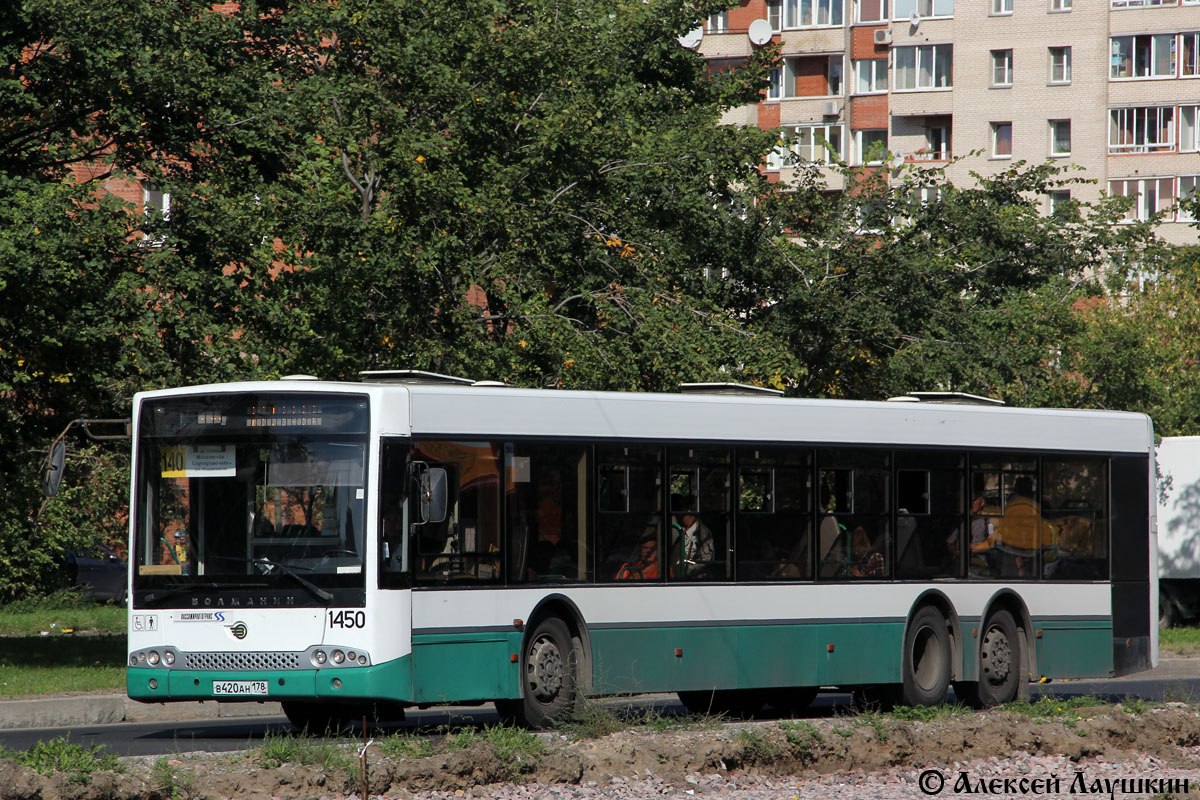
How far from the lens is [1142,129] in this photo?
2867 inches

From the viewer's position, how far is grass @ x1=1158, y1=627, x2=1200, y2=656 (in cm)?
2595

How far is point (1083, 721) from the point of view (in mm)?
12680

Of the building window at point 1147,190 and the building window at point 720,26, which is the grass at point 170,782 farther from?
the building window at point 720,26

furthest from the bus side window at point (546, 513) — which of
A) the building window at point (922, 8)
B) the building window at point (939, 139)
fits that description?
the building window at point (922, 8)

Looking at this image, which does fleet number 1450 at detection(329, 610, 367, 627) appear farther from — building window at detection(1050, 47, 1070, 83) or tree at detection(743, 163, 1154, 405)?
building window at detection(1050, 47, 1070, 83)

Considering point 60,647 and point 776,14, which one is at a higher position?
point 776,14

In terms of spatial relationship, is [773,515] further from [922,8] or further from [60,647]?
[922,8]

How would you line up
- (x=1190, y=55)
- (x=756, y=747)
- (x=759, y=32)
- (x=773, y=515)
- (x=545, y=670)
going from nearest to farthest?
(x=756, y=747) < (x=545, y=670) < (x=773, y=515) < (x=1190, y=55) < (x=759, y=32)

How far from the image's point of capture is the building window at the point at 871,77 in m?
77.6

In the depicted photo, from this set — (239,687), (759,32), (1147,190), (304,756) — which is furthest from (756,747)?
A: (1147,190)

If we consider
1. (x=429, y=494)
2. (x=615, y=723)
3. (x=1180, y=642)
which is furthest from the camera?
(x=1180, y=642)

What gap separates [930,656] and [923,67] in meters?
62.7

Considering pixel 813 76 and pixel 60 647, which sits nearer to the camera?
pixel 60 647

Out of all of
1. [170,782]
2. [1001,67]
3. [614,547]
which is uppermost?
[1001,67]
